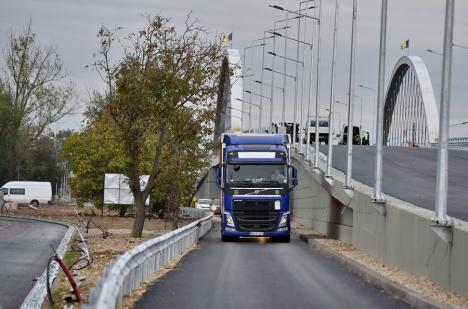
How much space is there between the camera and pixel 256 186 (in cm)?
3919

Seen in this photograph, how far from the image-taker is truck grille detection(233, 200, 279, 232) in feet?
129

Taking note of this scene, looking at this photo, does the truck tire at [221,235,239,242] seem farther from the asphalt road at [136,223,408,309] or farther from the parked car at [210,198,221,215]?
the parked car at [210,198,221,215]

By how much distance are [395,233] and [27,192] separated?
278 feet

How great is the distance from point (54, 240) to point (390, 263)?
1888 cm

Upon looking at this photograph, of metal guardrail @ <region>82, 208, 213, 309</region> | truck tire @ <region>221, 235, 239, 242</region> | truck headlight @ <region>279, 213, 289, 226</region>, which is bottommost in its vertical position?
truck tire @ <region>221, 235, 239, 242</region>

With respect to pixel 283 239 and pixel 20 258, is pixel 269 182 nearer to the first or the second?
pixel 283 239

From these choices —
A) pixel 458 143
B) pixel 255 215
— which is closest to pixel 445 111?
pixel 255 215

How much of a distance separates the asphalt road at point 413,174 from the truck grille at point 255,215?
4.02 meters

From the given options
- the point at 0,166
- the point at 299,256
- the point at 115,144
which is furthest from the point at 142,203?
the point at 0,166

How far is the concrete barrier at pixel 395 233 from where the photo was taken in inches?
703

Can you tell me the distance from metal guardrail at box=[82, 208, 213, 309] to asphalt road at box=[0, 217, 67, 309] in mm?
2049

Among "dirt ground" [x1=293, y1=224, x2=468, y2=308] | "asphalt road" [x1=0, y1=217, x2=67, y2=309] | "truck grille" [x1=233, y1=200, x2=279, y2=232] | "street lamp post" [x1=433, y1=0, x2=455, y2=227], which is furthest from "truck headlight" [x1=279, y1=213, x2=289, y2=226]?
"street lamp post" [x1=433, y1=0, x2=455, y2=227]

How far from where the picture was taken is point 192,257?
96.6 feet

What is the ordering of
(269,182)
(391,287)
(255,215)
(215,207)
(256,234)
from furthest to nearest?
1. (215,207)
2. (256,234)
3. (255,215)
4. (269,182)
5. (391,287)
